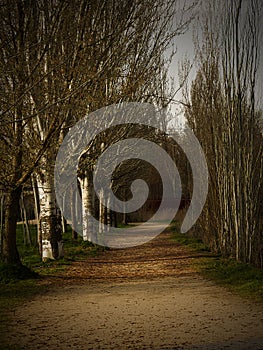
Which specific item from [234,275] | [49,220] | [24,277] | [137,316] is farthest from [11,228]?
[137,316]

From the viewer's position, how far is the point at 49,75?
10547mm

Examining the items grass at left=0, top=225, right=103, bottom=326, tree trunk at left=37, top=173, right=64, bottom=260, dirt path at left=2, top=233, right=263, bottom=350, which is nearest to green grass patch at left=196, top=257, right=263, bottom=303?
dirt path at left=2, top=233, right=263, bottom=350

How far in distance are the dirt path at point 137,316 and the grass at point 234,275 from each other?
0.31 m

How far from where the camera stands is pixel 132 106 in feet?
52.7

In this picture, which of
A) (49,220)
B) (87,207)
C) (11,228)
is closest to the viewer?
(11,228)

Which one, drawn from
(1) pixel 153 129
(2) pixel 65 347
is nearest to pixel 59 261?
(1) pixel 153 129

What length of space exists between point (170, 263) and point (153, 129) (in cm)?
633

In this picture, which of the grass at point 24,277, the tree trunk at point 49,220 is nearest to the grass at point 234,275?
the grass at point 24,277

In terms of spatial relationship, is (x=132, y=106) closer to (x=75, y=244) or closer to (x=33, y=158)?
(x=33, y=158)

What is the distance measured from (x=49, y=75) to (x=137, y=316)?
535 centimetres

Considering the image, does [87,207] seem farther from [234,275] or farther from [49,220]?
[234,275]

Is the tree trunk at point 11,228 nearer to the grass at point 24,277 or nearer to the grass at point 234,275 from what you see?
the grass at point 24,277

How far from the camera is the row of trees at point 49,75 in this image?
31.0ft

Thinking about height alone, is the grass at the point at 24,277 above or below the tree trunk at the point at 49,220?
below
